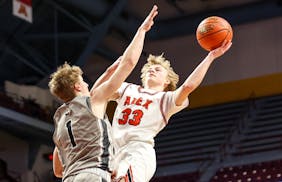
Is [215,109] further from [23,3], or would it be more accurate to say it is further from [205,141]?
[23,3]

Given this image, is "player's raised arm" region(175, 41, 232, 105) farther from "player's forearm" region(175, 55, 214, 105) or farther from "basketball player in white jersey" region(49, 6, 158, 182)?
"basketball player in white jersey" region(49, 6, 158, 182)

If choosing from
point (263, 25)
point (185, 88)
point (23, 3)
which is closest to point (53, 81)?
point (185, 88)

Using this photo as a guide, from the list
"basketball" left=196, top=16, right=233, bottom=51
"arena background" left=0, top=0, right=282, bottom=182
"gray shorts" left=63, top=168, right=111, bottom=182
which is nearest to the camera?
"gray shorts" left=63, top=168, right=111, bottom=182

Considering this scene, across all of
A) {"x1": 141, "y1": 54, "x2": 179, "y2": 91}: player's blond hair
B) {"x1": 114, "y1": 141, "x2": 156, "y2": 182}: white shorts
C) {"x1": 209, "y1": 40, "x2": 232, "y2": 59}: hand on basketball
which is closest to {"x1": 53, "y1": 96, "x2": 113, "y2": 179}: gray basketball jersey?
{"x1": 114, "y1": 141, "x2": 156, "y2": 182}: white shorts

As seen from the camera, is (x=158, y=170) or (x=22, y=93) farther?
(x=22, y=93)

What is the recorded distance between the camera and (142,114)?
585 cm

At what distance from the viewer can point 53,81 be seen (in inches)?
189

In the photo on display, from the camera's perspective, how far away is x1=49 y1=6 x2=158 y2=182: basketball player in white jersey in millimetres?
4691

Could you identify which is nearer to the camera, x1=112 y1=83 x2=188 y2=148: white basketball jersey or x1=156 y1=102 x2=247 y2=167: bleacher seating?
x1=112 y1=83 x2=188 y2=148: white basketball jersey

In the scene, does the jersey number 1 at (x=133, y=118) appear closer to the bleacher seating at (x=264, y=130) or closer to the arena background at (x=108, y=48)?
the bleacher seating at (x=264, y=130)

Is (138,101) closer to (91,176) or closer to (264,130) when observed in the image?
(91,176)

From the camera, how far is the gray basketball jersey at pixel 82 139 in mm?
4699

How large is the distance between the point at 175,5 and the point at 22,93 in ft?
12.8

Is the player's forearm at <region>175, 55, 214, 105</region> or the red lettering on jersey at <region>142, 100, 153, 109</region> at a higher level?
the player's forearm at <region>175, 55, 214, 105</region>
